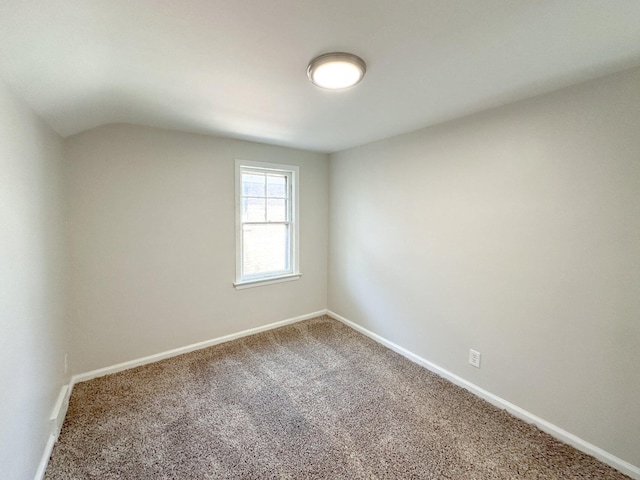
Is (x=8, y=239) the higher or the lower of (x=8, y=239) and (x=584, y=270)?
the higher

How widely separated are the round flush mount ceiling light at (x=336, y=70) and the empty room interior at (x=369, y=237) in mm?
A: 13

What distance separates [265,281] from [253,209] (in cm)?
89

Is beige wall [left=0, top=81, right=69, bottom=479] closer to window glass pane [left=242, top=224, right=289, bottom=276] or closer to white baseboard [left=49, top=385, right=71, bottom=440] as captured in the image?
white baseboard [left=49, top=385, right=71, bottom=440]

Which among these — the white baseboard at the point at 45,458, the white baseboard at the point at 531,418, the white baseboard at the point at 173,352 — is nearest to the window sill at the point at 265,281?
the white baseboard at the point at 173,352

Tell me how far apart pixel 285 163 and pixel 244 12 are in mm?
2335

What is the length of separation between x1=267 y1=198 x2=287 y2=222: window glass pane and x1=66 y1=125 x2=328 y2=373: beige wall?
1.59 feet

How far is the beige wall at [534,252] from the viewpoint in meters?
1.54

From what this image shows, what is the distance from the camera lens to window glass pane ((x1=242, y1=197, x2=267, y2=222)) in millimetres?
3188

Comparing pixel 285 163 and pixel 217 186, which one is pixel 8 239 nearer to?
pixel 217 186

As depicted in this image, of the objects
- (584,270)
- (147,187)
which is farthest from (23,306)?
(584,270)

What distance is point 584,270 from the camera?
167 cm

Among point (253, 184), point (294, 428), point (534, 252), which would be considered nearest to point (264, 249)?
point (253, 184)

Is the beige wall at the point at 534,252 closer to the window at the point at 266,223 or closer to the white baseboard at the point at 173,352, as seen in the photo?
the window at the point at 266,223

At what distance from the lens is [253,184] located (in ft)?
10.6
